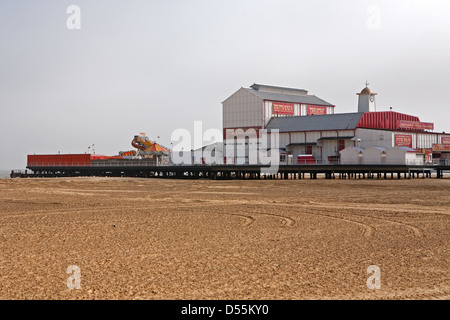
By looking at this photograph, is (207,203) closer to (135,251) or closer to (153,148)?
(135,251)

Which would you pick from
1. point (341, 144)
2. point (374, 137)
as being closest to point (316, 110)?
point (341, 144)

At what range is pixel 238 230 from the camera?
16000 millimetres

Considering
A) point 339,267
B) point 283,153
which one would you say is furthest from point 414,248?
point 283,153

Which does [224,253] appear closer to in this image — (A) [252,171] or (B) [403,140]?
(A) [252,171]

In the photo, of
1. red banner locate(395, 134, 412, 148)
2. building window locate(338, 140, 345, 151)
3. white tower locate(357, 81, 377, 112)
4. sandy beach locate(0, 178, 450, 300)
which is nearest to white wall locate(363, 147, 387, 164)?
red banner locate(395, 134, 412, 148)

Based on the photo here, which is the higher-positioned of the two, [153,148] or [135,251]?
[153,148]

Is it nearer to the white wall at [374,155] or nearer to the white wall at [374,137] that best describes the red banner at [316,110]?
the white wall at [374,137]

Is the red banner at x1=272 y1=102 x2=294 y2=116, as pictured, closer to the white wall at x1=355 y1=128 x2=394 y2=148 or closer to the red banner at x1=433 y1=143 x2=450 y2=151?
the white wall at x1=355 y1=128 x2=394 y2=148

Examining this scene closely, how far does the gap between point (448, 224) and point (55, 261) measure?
12985 mm

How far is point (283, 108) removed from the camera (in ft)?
238

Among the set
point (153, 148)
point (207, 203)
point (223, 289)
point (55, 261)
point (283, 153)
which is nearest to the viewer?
point (223, 289)

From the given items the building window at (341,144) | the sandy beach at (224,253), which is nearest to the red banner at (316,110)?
the building window at (341,144)

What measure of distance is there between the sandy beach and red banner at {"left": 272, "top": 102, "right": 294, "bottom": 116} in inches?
1978

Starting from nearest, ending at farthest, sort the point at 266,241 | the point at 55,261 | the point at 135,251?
1. the point at 55,261
2. the point at 135,251
3. the point at 266,241
